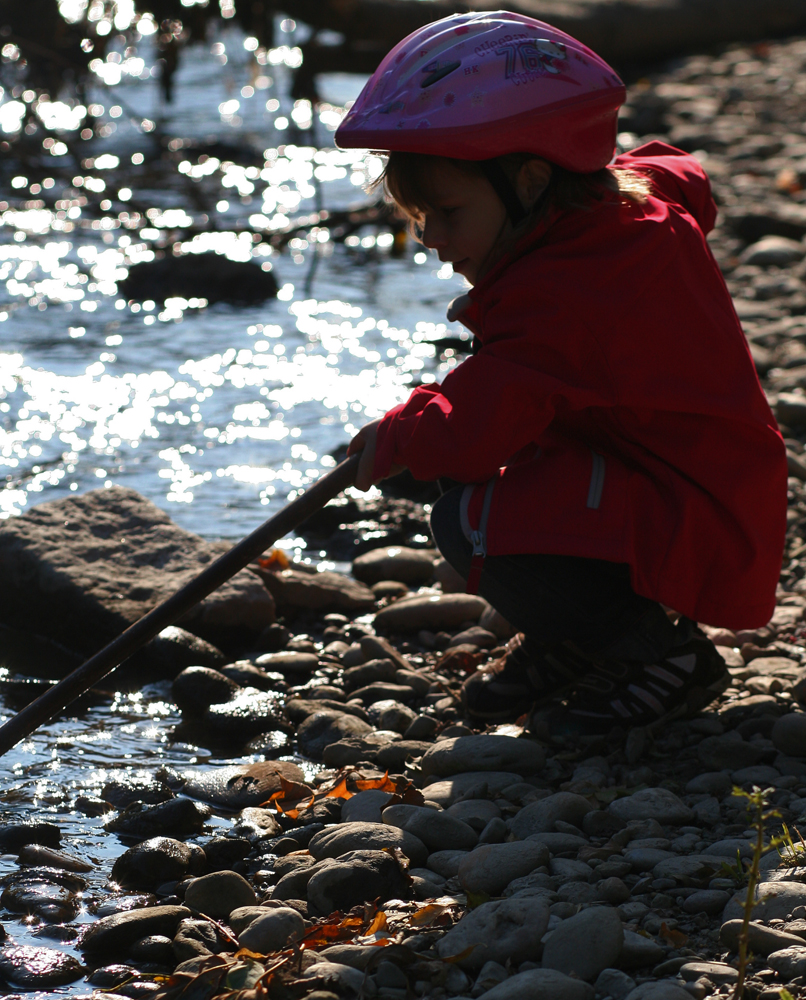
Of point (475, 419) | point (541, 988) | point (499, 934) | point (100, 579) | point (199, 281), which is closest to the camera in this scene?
point (541, 988)

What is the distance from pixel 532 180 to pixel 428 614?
1.20 metres

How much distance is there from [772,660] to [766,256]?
3.50 meters

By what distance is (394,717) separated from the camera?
2.63 metres

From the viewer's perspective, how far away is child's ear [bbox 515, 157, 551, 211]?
2311 millimetres

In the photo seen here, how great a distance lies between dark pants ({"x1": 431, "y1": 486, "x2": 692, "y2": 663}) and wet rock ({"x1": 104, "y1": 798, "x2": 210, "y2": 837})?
2.29 feet

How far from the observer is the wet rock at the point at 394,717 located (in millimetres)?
2623

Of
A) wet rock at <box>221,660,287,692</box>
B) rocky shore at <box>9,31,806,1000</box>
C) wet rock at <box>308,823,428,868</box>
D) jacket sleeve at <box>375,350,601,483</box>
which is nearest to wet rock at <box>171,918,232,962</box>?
rocky shore at <box>9,31,806,1000</box>

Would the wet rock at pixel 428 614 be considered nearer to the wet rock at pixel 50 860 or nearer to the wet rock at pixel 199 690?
the wet rock at pixel 199 690

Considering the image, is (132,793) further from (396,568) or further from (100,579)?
(396,568)

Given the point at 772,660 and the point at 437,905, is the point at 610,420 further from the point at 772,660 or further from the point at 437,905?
the point at 437,905

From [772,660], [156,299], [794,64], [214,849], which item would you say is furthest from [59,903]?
[794,64]

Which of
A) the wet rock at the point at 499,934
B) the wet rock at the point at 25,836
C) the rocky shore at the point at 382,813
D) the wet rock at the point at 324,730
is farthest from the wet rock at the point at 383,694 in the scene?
the wet rock at the point at 499,934

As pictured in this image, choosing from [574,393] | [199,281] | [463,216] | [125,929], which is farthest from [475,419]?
[199,281]

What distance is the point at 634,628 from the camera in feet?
8.03
